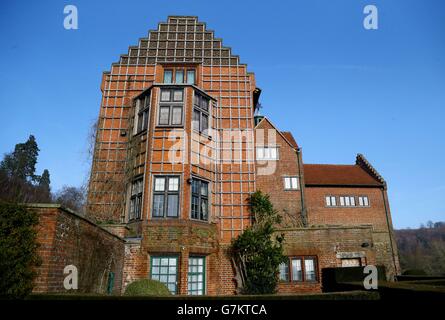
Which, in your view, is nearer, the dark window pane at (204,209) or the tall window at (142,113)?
the dark window pane at (204,209)

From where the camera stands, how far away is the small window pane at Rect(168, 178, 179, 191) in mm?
14569

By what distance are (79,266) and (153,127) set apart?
8.53 m

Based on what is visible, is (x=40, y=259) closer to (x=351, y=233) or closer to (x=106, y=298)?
(x=106, y=298)

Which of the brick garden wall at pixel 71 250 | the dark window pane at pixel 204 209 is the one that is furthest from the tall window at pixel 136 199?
the dark window pane at pixel 204 209

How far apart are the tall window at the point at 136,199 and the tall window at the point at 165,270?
2391mm

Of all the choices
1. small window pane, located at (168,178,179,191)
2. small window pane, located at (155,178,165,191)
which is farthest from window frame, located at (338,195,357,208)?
small window pane, located at (155,178,165,191)

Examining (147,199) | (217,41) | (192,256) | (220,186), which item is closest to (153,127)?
(147,199)

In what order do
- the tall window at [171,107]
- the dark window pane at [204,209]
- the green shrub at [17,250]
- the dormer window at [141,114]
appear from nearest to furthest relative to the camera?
the green shrub at [17,250], the dark window pane at [204,209], the tall window at [171,107], the dormer window at [141,114]

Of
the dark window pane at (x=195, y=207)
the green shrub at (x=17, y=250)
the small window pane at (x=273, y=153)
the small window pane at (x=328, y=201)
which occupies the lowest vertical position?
the green shrub at (x=17, y=250)

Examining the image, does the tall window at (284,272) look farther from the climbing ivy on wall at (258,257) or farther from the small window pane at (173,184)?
the small window pane at (173,184)

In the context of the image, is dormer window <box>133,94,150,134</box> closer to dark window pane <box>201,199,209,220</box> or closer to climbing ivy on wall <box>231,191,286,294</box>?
dark window pane <box>201,199,209,220</box>

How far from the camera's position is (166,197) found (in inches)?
564

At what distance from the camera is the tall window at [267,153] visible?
2442 centimetres

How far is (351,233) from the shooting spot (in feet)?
52.5
